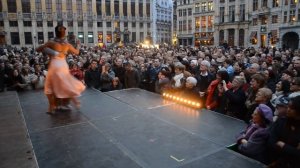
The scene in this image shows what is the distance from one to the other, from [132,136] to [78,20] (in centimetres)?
6222

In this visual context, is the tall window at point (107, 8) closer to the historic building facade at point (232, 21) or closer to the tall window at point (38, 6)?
the tall window at point (38, 6)

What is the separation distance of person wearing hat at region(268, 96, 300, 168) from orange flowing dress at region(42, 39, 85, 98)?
4.24m

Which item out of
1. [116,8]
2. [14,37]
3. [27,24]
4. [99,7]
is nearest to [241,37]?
[116,8]

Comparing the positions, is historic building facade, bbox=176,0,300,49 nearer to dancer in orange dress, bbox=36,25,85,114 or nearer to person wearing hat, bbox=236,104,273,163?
person wearing hat, bbox=236,104,273,163

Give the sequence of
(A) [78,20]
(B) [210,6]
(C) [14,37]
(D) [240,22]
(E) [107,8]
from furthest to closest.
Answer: (E) [107,8], (A) [78,20], (B) [210,6], (C) [14,37], (D) [240,22]

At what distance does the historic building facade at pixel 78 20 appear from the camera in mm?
56531

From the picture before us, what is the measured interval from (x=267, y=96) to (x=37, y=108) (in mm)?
5502

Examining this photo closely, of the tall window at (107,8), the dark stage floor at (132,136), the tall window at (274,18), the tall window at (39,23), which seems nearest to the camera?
the dark stage floor at (132,136)

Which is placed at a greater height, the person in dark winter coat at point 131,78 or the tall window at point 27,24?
the tall window at point 27,24

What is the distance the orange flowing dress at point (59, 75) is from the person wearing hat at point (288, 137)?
4244 millimetres

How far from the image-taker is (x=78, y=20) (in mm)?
62000

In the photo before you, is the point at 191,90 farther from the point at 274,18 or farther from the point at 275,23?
the point at 274,18

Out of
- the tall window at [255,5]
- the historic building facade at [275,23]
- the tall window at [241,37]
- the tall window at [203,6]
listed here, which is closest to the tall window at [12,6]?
the tall window at [203,6]

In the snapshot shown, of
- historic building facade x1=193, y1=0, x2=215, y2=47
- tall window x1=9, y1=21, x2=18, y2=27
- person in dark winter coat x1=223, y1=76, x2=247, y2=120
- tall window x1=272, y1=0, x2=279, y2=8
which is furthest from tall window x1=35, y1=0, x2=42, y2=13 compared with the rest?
person in dark winter coat x1=223, y1=76, x2=247, y2=120
